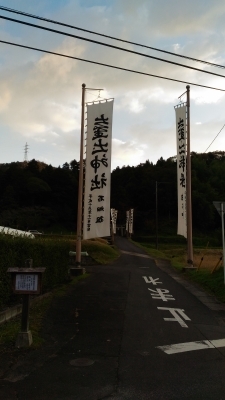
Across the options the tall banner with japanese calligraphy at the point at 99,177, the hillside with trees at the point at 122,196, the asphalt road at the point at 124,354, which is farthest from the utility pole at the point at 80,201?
the hillside with trees at the point at 122,196

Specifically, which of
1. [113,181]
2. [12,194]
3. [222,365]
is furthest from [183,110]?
[113,181]

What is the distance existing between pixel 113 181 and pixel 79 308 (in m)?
91.2

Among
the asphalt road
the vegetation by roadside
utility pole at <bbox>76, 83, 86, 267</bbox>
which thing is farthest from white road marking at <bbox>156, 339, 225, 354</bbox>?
utility pole at <bbox>76, 83, 86, 267</bbox>

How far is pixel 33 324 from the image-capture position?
7.20 metres

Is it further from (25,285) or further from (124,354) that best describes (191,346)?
(25,285)

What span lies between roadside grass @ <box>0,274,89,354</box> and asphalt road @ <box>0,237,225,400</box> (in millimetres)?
182

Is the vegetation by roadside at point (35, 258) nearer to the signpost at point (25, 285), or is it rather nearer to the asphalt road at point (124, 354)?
the asphalt road at point (124, 354)

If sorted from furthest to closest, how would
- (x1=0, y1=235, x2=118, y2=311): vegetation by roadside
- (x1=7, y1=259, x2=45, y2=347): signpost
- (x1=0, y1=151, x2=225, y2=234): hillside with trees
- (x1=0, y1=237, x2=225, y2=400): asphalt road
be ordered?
(x1=0, y1=151, x2=225, y2=234): hillside with trees < (x1=0, y1=235, x2=118, y2=311): vegetation by roadside < (x1=7, y1=259, x2=45, y2=347): signpost < (x1=0, y1=237, x2=225, y2=400): asphalt road

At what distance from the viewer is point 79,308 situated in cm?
904

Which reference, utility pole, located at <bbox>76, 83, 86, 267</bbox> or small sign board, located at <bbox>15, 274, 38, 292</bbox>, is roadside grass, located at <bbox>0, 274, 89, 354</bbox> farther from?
utility pole, located at <bbox>76, 83, 86, 267</bbox>

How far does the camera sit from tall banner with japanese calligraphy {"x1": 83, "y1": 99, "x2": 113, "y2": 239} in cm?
1559

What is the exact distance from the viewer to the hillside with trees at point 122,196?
3061 inches

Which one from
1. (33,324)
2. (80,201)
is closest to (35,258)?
(33,324)

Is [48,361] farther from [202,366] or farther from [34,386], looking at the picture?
[202,366]
